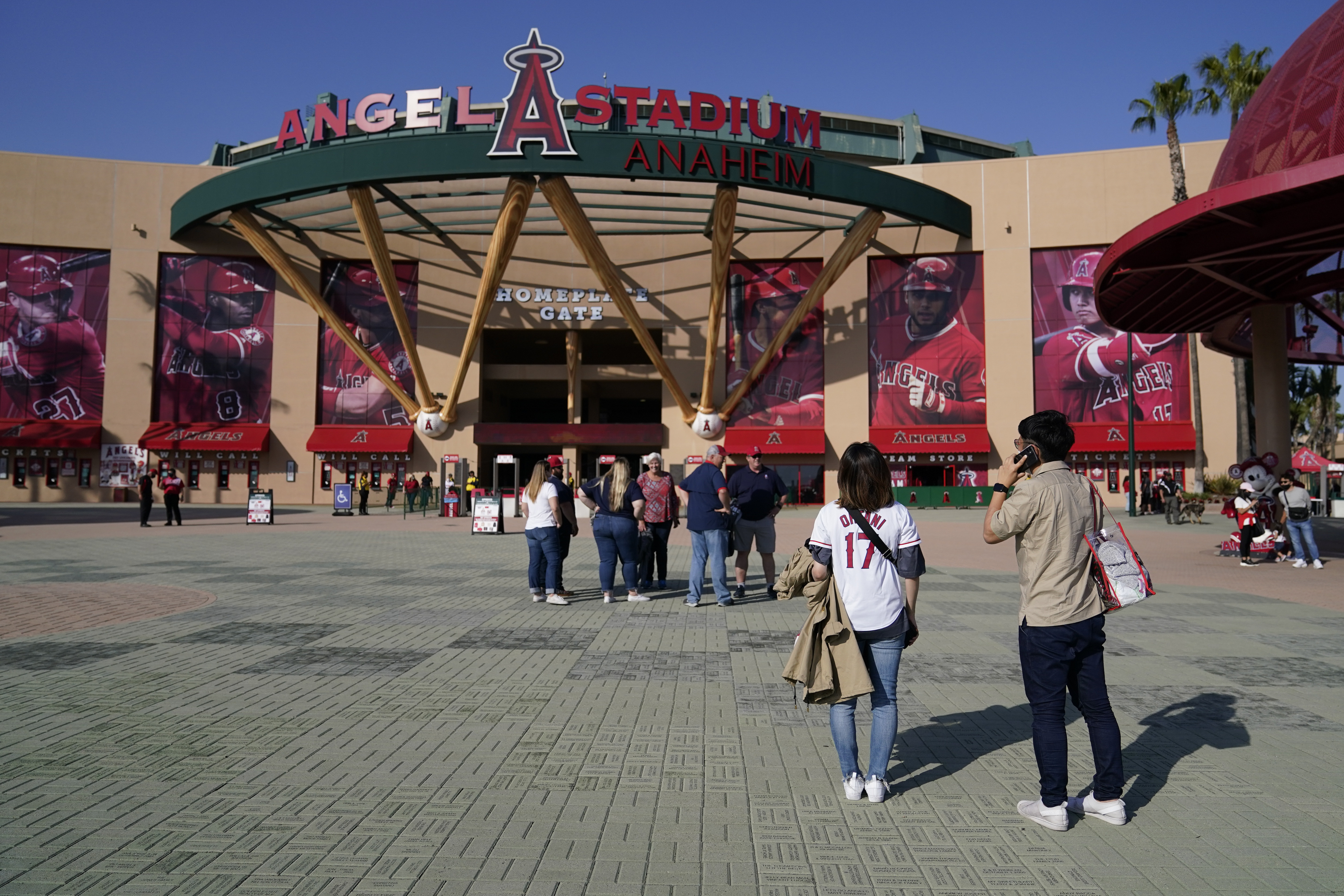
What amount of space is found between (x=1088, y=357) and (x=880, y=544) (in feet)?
129

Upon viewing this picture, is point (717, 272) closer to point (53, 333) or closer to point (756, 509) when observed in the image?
point (756, 509)

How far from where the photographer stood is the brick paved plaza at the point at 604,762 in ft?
11.0

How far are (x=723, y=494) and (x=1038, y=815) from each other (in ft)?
20.8

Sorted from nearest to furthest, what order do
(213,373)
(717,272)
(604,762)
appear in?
(604,762) → (717,272) → (213,373)

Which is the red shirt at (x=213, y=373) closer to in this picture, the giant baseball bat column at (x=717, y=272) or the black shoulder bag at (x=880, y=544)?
the giant baseball bat column at (x=717, y=272)

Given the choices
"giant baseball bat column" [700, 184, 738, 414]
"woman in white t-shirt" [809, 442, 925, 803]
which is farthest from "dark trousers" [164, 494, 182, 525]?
"woman in white t-shirt" [809, 442, 925, 803]

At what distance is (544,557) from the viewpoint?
404 inches

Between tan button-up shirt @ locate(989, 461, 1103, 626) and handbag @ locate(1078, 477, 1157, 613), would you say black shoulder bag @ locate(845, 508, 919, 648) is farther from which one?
handbag @ locate(1078, 477, 1157, 613)

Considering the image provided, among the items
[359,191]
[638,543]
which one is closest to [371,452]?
[359,191]

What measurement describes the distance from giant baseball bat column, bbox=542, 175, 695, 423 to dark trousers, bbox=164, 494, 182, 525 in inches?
612

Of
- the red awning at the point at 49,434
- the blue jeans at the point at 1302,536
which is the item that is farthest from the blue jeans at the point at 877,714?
the red awning at the point at 49,434

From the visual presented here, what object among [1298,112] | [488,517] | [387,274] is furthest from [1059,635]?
[387,274]

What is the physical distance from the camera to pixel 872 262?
40.7 metres

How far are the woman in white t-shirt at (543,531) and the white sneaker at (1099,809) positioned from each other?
6852 mm
